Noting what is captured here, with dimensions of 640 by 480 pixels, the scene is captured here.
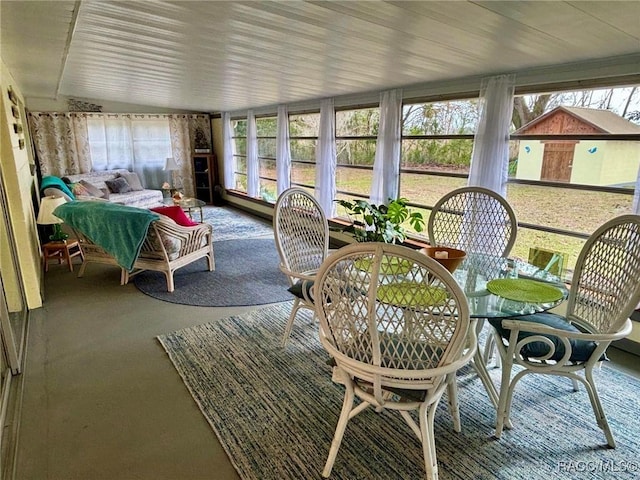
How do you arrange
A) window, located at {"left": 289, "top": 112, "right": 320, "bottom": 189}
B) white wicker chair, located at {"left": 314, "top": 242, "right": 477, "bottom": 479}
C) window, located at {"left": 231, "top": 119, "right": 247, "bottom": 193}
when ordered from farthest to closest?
window, located at {"left": 231, "top": 119, "right": 247, "bottom": 193} → window, located at {"left": 289, "top": 112, "right": 320, "bottom": 189} → white wicker chair, located at {"left": 314, "top": 242, "right": 477, "bottom": 479}

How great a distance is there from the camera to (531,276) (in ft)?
7.02

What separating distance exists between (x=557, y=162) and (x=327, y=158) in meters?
2.88

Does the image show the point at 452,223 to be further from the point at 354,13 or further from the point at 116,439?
the point at 116,439

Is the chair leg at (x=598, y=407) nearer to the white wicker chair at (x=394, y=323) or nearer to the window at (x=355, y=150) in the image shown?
the white wicker chair at (x=394, y=323)

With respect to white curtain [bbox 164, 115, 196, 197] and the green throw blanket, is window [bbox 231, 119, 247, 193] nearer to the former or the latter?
white curtain [bbox 164, 115, 196, 197]

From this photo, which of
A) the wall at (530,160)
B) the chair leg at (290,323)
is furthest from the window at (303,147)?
the chair leg at (290,323)

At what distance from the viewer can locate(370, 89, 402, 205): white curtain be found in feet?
13.7

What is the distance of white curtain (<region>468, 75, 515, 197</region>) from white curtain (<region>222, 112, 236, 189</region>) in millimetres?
5871

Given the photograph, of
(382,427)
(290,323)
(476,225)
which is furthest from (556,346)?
(290,323)

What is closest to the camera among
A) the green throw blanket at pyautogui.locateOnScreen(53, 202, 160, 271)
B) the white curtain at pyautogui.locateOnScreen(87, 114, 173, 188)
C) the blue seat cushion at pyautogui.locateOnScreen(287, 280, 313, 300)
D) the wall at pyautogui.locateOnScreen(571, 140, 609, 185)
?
the blue seat cushion at pyautogui.locateOnScreen(287, 280, 313, 300)

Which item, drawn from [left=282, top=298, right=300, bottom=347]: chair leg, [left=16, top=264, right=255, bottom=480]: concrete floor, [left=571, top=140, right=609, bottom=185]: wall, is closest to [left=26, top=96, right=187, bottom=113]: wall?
[left=16, top=264, right=255, bottom=480]: concrete floor

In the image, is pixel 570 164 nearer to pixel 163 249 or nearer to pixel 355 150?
pixel 355 150

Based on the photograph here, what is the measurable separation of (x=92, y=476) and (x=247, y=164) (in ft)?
20.9

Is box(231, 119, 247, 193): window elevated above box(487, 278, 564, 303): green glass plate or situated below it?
above
